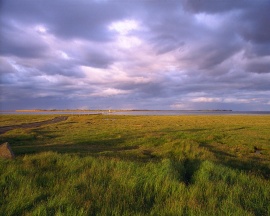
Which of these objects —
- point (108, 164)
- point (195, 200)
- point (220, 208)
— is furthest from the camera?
point (108, 164)

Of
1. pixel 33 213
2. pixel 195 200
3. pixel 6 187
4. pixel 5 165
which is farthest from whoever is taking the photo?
pixel 5 165

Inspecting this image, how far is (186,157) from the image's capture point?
15.6 meters

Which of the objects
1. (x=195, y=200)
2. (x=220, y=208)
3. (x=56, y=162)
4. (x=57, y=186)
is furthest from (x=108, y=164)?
(x=220, y=208)

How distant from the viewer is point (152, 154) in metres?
17.0

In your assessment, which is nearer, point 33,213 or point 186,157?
point 33,213

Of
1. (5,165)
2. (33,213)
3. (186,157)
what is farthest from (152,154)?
(33,213)

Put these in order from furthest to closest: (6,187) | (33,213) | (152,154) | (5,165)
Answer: (152,154) < (5,165) < (6,187) < (33,213)

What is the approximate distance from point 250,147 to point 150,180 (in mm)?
14809

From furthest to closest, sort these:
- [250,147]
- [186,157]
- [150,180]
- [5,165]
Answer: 1. [250,147]
2. [186,157]
3. [5,165]
4. [150,180]

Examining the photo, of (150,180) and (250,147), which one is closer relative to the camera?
(150,180)

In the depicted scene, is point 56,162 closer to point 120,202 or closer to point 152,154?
point 120,202

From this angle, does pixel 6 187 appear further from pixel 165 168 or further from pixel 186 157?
pixel 186 157

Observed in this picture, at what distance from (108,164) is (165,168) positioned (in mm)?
2585

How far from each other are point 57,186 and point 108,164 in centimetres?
332
